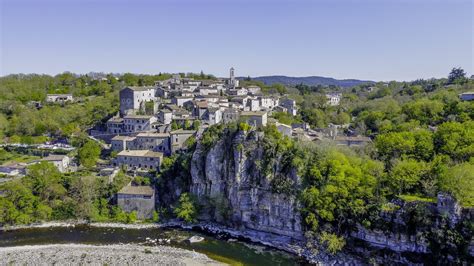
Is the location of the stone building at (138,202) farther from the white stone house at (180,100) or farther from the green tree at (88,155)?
the white stone house at (180,100)

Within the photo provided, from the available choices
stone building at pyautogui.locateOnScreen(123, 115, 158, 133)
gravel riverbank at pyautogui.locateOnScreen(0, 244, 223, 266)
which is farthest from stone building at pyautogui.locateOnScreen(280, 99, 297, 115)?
gravel riverbank at pyautogui.locateOnScreen(0, 244, 223, 266)

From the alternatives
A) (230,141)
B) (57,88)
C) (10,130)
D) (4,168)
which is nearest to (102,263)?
(230,141)

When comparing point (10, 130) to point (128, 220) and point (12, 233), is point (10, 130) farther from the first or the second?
point (128, 220)

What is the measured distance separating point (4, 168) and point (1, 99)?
30.4 meters

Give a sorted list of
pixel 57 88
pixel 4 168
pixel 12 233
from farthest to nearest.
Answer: pixel 57 88 → pixel 4 168 → pixel 12 233

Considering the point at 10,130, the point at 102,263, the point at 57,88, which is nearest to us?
the point at 102,263

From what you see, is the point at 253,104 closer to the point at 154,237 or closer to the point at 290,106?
the point at 290,106

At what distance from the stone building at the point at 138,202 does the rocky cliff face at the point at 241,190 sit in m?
4.38

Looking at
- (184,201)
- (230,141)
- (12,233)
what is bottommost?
(12,233)

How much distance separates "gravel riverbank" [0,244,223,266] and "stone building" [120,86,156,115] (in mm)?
28805

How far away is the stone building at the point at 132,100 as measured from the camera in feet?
190

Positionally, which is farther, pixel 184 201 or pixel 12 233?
pixel 184 201

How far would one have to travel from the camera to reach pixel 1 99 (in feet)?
227

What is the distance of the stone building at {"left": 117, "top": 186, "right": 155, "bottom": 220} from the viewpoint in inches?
1512
